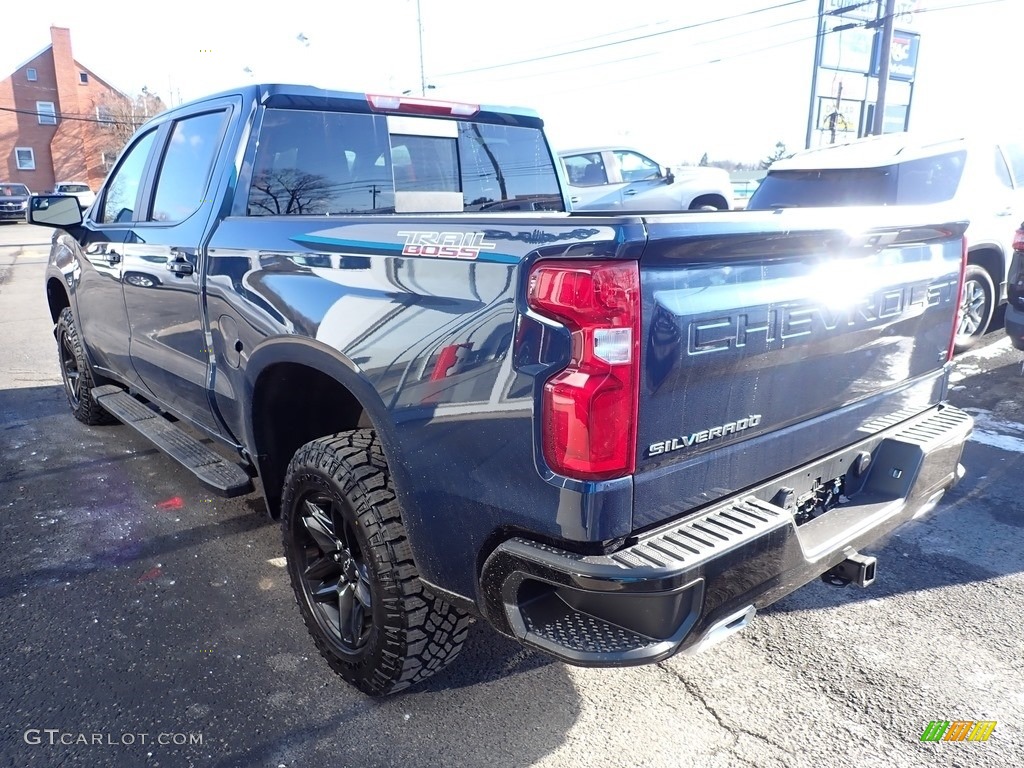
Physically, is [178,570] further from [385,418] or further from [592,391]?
[592,391]

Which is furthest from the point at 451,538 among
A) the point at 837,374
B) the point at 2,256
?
the point at 2,256

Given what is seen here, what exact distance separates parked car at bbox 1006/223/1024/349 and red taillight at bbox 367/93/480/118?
446 centimetres

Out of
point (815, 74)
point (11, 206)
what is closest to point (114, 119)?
point (11, 206)

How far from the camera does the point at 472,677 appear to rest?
271 centimetres

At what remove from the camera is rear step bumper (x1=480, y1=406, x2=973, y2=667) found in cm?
178

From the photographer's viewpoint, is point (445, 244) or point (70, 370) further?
point (70, 370)

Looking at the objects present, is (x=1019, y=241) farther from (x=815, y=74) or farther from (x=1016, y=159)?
(x=815, y=74)

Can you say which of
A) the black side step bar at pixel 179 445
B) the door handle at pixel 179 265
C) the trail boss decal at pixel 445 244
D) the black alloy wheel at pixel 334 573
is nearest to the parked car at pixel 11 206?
the black side step bar at pixel 179 445

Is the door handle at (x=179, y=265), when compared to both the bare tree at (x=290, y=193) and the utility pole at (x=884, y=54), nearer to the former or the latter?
the bare tree at (x=290, y=193)

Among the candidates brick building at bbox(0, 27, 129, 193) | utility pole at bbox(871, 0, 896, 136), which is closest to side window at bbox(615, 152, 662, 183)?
utility pole at bbox(871, 0, 896, 136)

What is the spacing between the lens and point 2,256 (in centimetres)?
1908

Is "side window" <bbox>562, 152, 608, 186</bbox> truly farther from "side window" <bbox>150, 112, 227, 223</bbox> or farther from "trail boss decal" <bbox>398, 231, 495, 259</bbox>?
"trail boss decal" <bbox>398, 231, 495, 259</bbox>

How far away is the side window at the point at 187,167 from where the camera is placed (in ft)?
10.8

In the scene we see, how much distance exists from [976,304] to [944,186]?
127 centimetres
